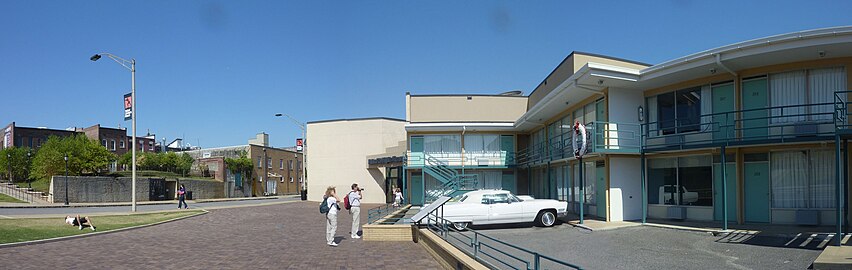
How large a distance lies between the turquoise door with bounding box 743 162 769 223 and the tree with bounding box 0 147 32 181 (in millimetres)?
57404

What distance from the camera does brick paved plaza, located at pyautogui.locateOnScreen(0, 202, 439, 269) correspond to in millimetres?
11656

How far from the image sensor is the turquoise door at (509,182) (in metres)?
32.3

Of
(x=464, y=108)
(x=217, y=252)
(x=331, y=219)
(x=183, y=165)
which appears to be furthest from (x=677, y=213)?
(x=183, y=165)

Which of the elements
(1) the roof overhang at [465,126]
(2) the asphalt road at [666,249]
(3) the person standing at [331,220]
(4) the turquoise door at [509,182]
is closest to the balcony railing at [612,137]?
(2) the asphalt road at [666,249]

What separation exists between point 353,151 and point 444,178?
56.4ft

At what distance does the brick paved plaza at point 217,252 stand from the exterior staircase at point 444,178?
10.3 metres

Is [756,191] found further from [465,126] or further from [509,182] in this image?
[509,182]

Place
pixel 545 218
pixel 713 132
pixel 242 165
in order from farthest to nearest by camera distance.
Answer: pixel 242 165
pixel 545 218
pixel 713 132

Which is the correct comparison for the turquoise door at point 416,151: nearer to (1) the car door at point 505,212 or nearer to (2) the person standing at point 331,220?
(1) the car door at point 505,212

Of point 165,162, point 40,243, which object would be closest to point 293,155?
point 165,162

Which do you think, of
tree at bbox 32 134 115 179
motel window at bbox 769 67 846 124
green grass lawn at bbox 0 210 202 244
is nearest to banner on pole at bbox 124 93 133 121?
green grass lawn at bbox 0 210 202 244

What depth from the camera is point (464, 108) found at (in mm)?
35219

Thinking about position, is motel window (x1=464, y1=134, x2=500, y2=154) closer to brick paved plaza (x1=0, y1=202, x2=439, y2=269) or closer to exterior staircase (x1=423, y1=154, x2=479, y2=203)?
exterior staircase (x1=423, y1=154, x2=479, y2=203)

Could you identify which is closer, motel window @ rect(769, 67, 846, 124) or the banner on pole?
motel window @ rect(769, 67, 846, 124)
